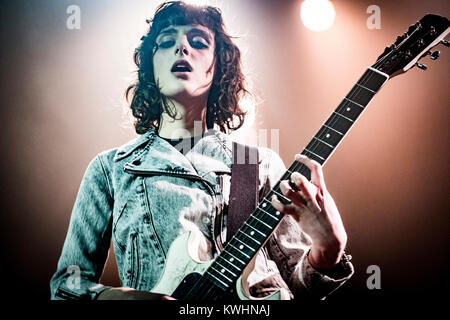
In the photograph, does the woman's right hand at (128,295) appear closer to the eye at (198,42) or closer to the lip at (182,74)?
the lip at (182,74)

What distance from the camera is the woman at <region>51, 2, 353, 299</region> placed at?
1.31 metres

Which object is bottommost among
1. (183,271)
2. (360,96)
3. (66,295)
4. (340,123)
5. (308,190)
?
(66,295)

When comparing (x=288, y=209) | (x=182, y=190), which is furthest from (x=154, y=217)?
(x=288, y=209)

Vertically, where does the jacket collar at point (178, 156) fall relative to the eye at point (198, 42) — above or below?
below

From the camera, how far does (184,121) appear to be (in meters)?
1.69

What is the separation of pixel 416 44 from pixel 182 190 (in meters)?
0.93

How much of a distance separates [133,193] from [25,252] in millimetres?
566

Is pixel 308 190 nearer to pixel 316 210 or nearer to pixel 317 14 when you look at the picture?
pixel 316 210

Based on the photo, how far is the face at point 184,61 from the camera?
1690 mm

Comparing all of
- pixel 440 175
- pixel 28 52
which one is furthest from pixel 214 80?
pixel 440 175

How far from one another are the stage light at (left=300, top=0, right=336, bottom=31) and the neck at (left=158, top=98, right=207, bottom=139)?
0.61 meters

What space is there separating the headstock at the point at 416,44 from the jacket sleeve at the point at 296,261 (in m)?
0.53

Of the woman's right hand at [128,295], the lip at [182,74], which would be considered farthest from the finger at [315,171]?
the lip at [182,74]
